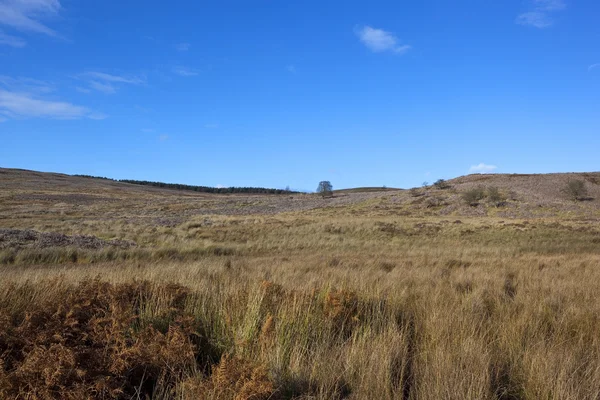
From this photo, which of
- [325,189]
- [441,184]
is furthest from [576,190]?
[325,189]

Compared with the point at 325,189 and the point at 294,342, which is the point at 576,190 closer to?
the point at 325,189

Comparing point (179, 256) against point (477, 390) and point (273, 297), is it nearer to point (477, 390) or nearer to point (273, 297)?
point (273, 297)

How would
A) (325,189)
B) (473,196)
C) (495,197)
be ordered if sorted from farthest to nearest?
1. (325,189)
2. (473,196)
3. (495,197)

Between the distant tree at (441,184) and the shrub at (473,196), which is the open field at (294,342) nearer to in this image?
the shrub at (473,196)

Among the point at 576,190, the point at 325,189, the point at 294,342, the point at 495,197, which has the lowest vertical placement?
the point at 294,342

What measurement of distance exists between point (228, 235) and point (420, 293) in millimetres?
21067

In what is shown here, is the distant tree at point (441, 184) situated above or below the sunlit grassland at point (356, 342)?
above

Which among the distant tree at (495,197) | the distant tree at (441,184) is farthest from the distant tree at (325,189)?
the distant tree at (495,197)

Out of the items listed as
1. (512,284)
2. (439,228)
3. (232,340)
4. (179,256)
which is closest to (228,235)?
(179,256)

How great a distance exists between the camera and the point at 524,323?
15.7ft

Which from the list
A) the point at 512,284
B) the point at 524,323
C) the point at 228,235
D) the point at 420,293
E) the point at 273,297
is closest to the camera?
the point at 524,323

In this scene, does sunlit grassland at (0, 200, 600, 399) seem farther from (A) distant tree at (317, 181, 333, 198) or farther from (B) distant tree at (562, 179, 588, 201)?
(A) distant tree at (317, 181, 333, 198)

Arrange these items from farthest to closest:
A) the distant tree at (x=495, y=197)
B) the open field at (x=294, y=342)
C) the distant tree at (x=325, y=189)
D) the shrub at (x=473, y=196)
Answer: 1. the distant tree at (x=325, y=189)
2. the shrub at (x=473, y=196)
3. the distant tree at (x=495, y=197)
4. the open field at (x=294, y=342)

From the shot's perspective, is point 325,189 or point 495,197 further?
point 325,189
